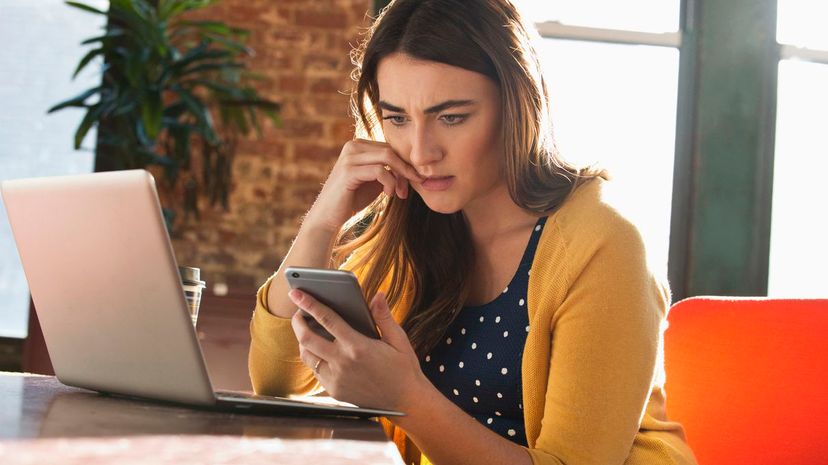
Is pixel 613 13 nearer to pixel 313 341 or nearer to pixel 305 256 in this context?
pixel 305 256

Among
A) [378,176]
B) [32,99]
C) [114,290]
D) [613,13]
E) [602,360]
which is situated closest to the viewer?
[114,290]

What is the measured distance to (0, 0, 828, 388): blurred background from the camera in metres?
3.51

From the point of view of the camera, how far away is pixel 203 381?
1004mm

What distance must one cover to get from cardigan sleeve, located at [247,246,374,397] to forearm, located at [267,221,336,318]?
16 millimetres

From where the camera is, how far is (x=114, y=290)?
1040mm

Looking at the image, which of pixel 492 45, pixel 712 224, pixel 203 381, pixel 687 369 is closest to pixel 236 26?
pixel 712 224

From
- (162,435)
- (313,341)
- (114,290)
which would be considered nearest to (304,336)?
(313,341)

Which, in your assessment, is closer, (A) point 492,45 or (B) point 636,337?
(B) point 636,337

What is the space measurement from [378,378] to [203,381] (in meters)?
0.23

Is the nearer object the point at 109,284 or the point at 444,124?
the point at 109,284

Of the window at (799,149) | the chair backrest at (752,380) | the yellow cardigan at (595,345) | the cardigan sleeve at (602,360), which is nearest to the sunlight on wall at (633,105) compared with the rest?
the window at (799,149)

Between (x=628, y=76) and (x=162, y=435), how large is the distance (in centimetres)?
307

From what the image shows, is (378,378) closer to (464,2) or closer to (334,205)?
(334,205)

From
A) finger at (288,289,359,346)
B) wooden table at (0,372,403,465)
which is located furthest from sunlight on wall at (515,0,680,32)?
wooden table at (0,372,403,465)
